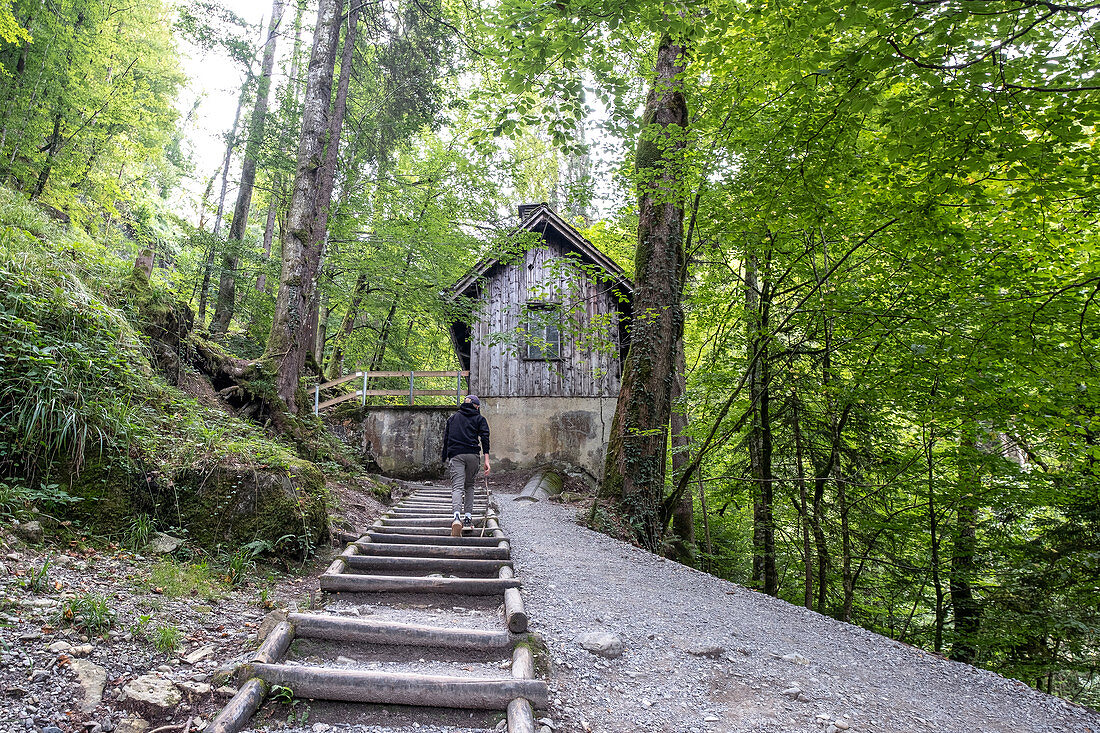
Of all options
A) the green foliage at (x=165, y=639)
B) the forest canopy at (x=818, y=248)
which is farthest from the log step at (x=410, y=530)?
the green foliage at (x=165, y=639)

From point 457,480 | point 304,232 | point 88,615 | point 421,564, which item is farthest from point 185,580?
point 304,232

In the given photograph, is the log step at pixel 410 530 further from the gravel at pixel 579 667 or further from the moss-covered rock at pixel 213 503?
the gravel at pixel 579 667

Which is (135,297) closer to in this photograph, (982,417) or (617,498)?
(617,498)

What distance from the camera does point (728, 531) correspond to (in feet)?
39.1

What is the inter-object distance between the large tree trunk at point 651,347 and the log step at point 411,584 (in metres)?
3.88

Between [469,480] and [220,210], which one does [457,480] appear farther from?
[220,210]

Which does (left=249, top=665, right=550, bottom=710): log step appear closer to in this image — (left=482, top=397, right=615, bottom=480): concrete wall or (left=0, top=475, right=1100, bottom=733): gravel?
(left=0, top=475, right=1100, bottom=733): gravel

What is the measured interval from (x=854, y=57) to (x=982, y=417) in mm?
4628

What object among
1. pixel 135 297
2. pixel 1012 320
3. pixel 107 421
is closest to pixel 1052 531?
pixel 1012 320

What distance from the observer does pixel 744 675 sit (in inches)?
130

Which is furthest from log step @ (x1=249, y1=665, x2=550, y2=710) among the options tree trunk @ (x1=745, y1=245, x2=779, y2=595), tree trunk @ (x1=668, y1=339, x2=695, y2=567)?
tree trunk @ (x1=668, y1=339, x2=695, y2=567)

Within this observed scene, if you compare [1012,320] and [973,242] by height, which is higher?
[973,242]

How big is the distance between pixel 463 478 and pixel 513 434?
8.24 m

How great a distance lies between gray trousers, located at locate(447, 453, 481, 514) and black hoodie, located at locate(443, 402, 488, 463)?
0.08 metres
